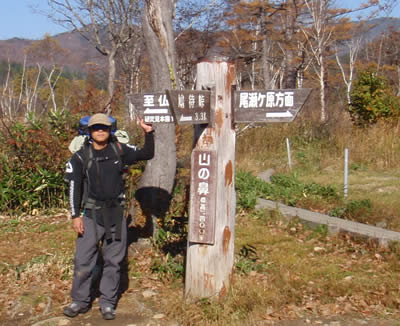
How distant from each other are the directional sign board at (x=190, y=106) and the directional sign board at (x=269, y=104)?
0.93ft

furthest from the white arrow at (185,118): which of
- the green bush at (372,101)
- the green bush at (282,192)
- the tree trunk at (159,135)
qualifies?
the green bush at (372,101)

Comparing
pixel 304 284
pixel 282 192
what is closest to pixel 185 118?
pixel 304 284

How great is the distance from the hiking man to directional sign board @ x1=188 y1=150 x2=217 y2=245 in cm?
59

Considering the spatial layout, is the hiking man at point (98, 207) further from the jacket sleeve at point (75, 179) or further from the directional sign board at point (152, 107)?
the directional sign board at point (152, 107)

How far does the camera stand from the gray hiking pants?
15.5 feet

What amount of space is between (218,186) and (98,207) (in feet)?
3.46

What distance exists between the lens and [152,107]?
15.4 ft

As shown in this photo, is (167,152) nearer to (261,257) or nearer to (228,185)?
(261,257)

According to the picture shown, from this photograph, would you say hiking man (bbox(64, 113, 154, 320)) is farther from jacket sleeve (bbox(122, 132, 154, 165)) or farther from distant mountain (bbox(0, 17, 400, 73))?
distant mountain (bbox(0, 17, 400, 73))

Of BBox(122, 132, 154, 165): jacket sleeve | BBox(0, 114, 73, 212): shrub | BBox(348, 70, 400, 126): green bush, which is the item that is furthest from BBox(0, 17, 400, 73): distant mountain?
BBox(122, 132, 154, 165): jacket sleeve

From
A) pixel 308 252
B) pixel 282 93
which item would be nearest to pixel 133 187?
pixel 308 252

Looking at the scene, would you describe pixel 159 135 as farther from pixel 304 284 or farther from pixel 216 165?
pixel 304 284

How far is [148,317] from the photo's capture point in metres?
4.80

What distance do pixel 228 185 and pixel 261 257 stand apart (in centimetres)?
197
